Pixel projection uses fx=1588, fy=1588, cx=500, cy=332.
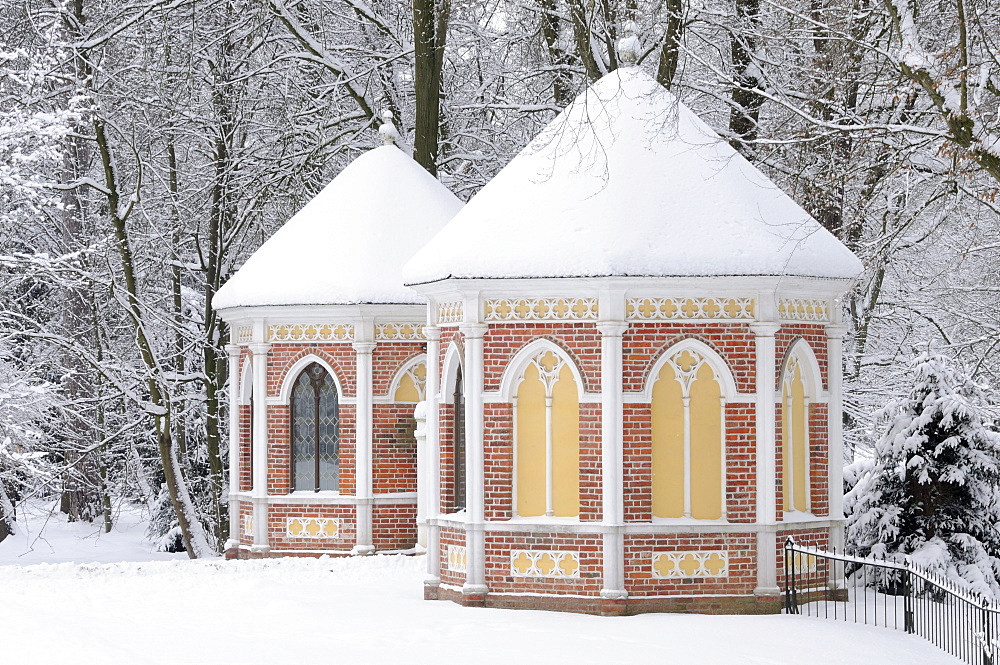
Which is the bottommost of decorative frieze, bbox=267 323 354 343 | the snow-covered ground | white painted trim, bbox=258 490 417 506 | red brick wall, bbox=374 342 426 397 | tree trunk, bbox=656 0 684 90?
the snow-covered ground

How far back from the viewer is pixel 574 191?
51.5ft

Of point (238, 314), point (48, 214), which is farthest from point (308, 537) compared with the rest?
point (48, 214)

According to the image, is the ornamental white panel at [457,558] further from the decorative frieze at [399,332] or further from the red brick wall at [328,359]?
the decorative frieze at [399,332]

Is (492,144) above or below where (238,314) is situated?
above

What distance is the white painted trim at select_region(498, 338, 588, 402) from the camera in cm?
1511

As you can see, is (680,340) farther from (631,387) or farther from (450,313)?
(450,313)

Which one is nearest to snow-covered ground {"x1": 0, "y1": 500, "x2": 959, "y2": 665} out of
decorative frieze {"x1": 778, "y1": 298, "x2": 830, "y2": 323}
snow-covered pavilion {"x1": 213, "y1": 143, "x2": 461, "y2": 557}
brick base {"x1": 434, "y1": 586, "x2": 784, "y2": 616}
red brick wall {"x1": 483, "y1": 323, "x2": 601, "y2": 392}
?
brick base {"x1": 434, "y1": 586, "x2": 784, "y2": 616}

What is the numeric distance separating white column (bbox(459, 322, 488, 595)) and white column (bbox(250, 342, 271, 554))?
19.3 ft

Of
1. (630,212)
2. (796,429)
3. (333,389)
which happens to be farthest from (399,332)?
(796,429)

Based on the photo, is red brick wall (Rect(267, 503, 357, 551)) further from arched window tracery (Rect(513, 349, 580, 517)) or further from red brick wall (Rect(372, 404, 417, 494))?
arched window tracery (Rect(513, 349, 580, 517))

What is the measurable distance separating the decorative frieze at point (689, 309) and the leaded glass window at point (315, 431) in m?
6.66

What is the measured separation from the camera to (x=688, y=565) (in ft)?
49.2

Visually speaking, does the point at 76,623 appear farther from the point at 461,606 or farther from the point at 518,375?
the point at 518,375

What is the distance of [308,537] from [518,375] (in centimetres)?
630
